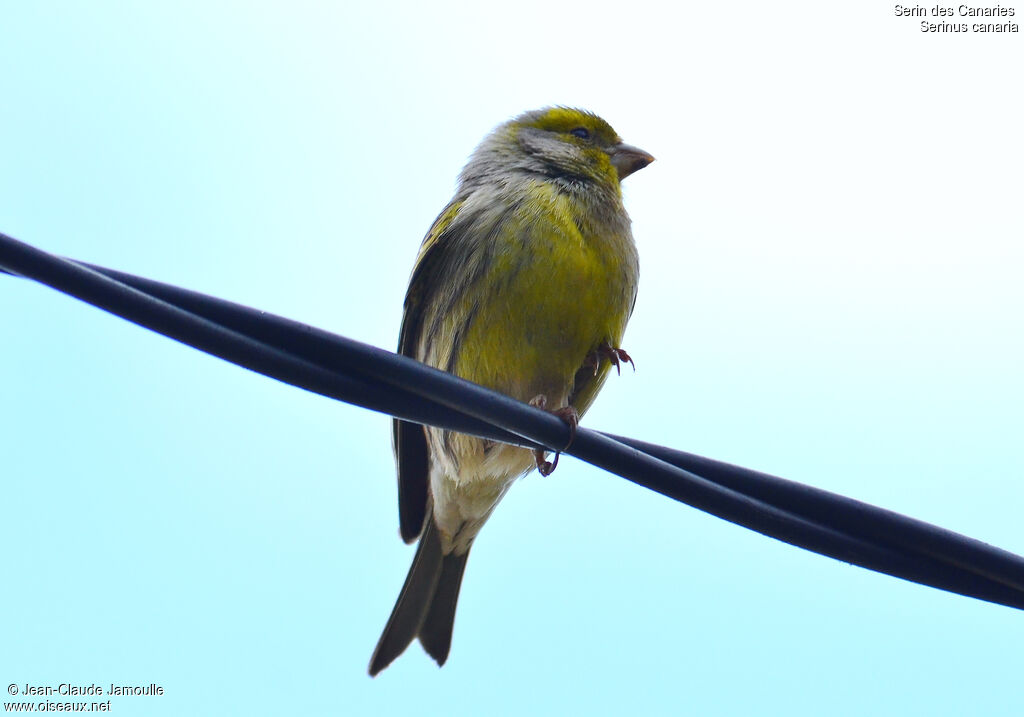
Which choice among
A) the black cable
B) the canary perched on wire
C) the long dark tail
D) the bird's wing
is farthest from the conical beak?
the black cable

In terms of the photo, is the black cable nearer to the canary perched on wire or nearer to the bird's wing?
the canary perched on wire

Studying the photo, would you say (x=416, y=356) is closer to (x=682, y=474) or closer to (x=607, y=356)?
(x=607, y=356)

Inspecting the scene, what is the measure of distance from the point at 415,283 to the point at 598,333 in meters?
0.87

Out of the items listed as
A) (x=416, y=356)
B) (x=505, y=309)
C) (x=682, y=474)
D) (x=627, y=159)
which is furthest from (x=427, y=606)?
(x=682, y=474)

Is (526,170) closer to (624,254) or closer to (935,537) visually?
(624,254)

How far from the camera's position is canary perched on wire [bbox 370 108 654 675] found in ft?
12.6

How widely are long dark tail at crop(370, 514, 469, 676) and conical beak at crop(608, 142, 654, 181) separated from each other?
6.23 feet

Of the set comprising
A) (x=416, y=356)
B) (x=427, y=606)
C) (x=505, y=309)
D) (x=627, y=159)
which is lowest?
(x=427, y=606)

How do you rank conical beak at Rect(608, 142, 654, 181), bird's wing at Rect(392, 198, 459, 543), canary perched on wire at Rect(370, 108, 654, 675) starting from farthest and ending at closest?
conical beak at Rect(608, 142, 654, 181), bird's wing at Rect(392, 198, 459, 543), canary perched on wire at Rect(370, 108, 654, 675)

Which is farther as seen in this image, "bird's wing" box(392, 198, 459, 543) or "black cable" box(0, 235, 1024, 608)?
"bird's wing" box(392, 198, 459, 543)

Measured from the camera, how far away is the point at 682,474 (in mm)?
2352

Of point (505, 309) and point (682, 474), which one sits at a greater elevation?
point (505, 309)

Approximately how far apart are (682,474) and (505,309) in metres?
1.58

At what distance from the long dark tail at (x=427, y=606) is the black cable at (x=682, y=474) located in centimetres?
246
